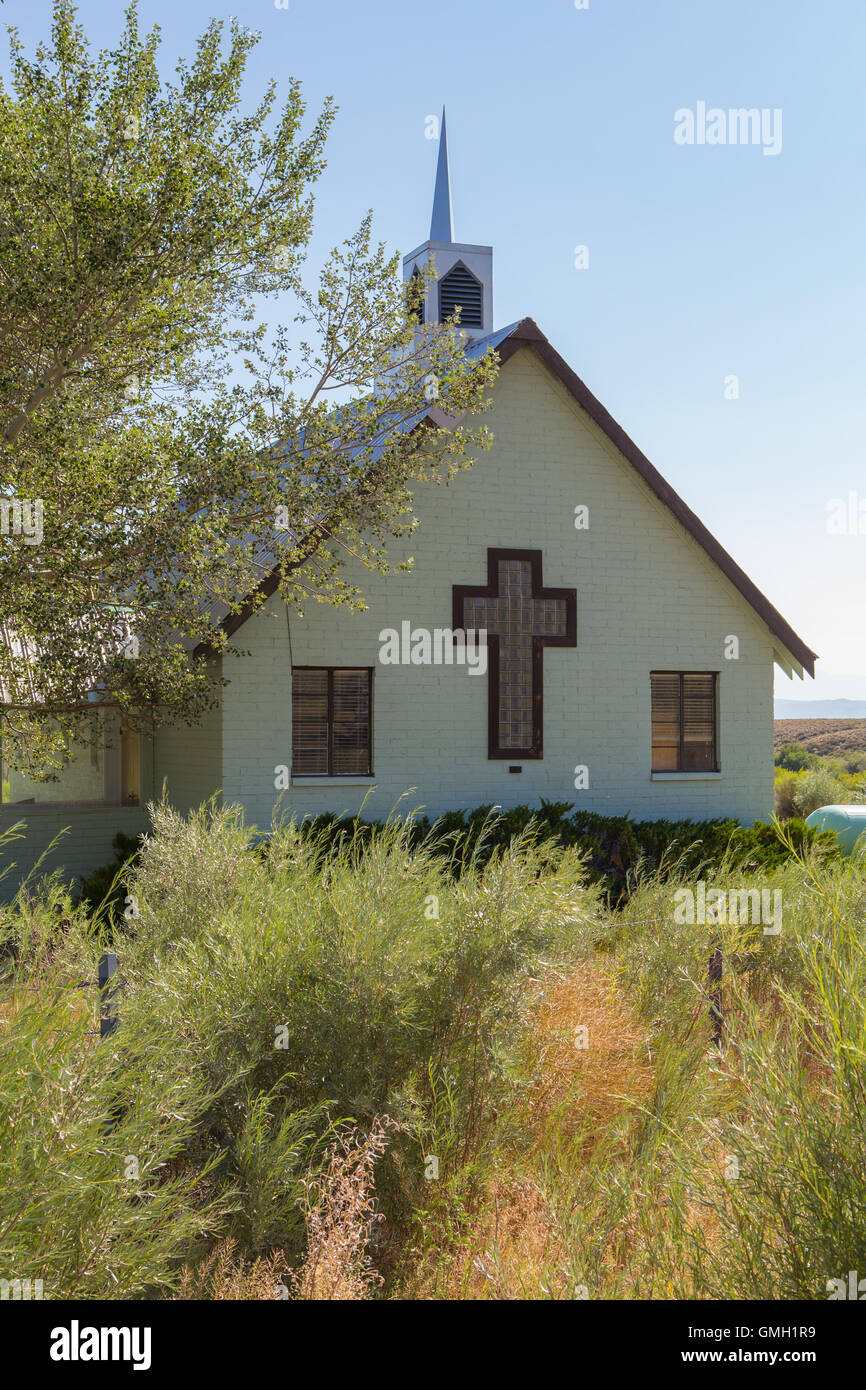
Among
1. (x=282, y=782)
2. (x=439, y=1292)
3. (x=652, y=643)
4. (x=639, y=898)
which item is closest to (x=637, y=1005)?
(x=639, y=898)

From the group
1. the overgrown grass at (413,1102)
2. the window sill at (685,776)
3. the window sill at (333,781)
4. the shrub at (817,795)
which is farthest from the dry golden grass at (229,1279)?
the shrub at (817,795)

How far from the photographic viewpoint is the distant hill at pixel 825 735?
207 ft

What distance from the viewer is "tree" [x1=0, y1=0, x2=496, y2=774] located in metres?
9.43

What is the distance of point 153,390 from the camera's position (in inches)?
496

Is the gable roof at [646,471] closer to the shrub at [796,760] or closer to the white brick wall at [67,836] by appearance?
the white brick wall at [67,836]

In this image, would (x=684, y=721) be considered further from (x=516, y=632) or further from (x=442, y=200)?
(x=442, y=200)

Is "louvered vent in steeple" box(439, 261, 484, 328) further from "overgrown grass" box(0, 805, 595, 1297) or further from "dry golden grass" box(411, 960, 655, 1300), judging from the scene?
"overgrown grass" box(0, 805, 595, 1297)

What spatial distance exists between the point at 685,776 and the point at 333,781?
5.26 meters

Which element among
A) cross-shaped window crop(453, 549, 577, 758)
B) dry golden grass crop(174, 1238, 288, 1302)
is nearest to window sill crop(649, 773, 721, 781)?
cross-shaped window crop(453, 549, 577, 758)

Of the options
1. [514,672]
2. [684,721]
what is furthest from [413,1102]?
[684,721]

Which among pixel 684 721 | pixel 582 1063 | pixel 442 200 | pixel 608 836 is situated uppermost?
pixel 442 200

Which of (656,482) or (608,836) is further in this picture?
(656,482)
